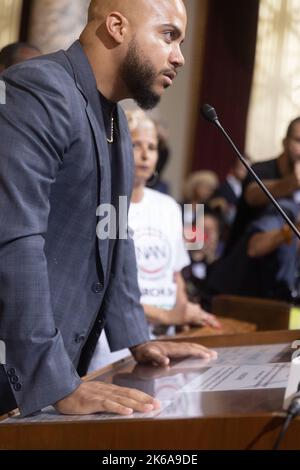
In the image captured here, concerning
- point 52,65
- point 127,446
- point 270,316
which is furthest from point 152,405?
point 270,316

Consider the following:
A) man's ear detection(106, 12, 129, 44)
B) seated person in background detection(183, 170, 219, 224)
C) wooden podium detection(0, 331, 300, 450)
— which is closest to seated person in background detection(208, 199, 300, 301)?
man's ear detection(106, 12, 129, 44)

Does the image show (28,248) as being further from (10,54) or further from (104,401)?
(10,54)

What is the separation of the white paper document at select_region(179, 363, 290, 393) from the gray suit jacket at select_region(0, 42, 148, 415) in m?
0.20

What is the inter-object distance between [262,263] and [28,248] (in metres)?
2.18

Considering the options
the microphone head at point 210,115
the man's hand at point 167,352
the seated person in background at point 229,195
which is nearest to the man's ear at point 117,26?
the microphone head at point 210,115

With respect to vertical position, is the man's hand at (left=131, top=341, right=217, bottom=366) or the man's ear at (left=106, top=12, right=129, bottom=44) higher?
the man's ear at (left=106, top=12, right=129, bottom=44)

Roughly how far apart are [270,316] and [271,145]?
22.6 feet

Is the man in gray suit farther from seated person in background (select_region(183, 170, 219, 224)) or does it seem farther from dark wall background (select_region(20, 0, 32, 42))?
dark wall background (select_region(20, 0, 32, 42))

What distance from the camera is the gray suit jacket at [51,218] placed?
1.27 m

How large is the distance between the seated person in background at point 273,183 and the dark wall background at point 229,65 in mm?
6288

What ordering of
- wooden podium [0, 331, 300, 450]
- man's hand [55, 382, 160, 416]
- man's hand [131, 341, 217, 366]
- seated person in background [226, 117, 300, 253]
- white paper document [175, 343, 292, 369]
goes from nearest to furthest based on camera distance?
1. wooden podium [0, 331, 300, 450]
2. man's hand [55, 382, 160, 416]
3. white paper document [175, 343, 292, 369]
4. man's hand [131, 341, 217, 366]
5. seated person in background [226, 117, 300, 253]

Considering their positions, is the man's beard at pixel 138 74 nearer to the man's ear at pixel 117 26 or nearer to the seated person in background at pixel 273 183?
the man's ear at pixel 117 26

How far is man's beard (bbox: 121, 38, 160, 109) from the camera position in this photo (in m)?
1.52
